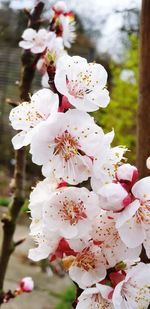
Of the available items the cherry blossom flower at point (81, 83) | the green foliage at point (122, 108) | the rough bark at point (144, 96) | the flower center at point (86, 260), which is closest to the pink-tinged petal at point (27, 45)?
the rough bark at point (144, 96)

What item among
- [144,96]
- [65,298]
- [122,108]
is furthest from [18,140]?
[122,108]

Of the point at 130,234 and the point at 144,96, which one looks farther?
the point at 144,96

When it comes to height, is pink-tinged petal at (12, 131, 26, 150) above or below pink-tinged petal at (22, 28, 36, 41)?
above

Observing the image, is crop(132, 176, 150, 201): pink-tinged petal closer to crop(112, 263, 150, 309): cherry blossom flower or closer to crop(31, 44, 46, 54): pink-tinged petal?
crop(112, 263, 150, 309): cherry blossom flower

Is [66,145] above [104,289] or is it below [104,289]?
above

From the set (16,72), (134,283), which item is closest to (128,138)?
(16,72)

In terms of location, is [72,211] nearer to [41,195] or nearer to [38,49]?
[41,195]

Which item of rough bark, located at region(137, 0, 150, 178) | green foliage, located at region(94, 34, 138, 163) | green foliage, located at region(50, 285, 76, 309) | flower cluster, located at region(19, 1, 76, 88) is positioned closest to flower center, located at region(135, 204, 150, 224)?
rough bark, located at region(137, 0, 150, 178)
